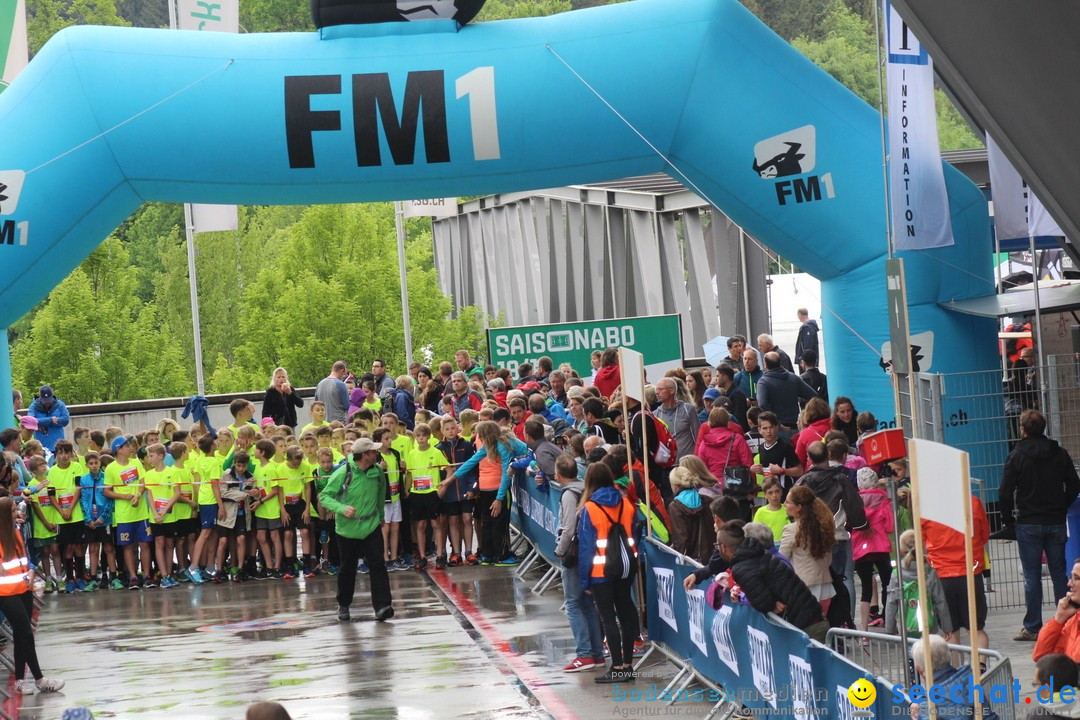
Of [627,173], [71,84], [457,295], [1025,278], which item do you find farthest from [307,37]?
[457,295]

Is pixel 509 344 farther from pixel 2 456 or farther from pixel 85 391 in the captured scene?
pixel 85 391

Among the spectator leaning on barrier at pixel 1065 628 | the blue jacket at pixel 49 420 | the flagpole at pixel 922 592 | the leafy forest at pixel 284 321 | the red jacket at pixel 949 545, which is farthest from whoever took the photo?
the leafy forest at pixel 284 321

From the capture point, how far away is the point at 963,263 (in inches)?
556

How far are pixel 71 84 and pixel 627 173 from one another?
5.49m

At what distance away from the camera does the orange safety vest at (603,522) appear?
33.7 feet

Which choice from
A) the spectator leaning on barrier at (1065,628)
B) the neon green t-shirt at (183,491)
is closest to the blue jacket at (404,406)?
the neon green t-shirt at (183,491)

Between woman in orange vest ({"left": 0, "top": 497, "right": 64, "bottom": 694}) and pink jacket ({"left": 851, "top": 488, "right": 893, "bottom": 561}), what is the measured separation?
620 centimetres

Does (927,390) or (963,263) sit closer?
(927,390)

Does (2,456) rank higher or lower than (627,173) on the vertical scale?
lower

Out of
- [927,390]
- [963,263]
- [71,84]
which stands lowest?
Result: [927,390]

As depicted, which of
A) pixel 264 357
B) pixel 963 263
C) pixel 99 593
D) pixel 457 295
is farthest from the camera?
pixel 457 295

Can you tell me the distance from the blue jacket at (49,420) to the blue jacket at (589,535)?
9.99 meters

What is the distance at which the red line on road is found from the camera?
9.89 meters

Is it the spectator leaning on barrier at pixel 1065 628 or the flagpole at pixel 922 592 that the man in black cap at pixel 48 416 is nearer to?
the spectator leaning on barrier at pixel 1065 628
